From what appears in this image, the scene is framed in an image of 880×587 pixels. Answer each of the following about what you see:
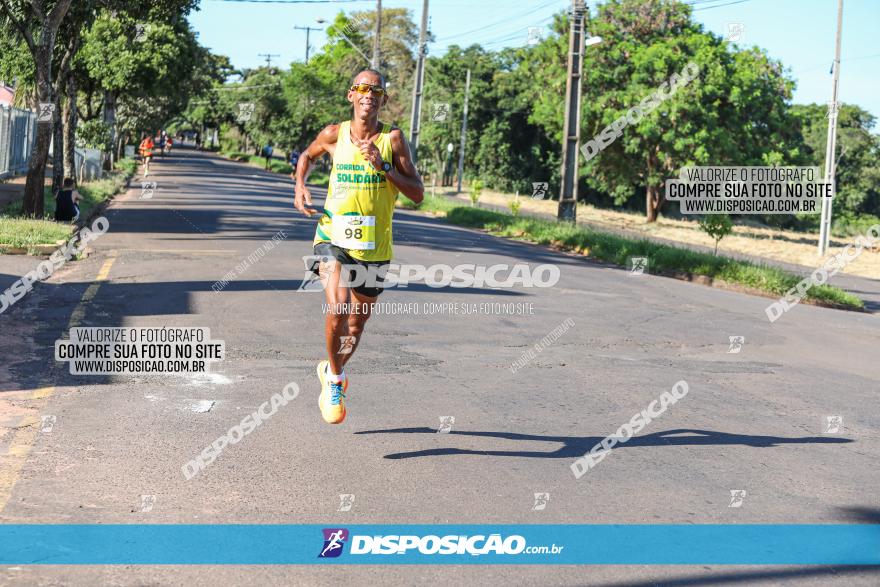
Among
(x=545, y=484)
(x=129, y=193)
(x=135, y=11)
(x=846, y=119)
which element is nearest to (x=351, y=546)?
(x=545, y=484)

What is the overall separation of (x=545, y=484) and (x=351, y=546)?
1479mm

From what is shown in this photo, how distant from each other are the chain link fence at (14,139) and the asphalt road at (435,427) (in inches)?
868

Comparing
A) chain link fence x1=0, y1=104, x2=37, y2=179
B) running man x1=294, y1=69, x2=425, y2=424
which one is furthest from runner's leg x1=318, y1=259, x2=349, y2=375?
chain link fence x1=0, y1=104, x2=37, y2=179

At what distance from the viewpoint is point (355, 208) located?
642 centimetres

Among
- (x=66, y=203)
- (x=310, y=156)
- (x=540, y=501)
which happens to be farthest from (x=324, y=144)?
(x=66, y=203)

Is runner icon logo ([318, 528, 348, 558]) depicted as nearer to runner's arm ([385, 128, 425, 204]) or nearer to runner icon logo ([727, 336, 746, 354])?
runner's arm ([385, 128, 425, 204])

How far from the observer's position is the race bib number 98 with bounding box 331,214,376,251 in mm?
6430

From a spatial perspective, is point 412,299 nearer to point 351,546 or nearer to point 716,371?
point 716,371

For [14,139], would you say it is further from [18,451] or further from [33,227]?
[18,451]

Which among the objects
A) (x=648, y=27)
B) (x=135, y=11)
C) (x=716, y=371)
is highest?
(x=648, y=27)

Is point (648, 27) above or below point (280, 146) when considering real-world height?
above

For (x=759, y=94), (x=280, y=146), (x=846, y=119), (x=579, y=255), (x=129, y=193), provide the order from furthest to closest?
(x=280, y=146), (x=846, y=119), (x=759, y=94), (x=129, y=193), (x=579, y=255)

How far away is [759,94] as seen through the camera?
155 ft

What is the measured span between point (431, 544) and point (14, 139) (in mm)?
36509
